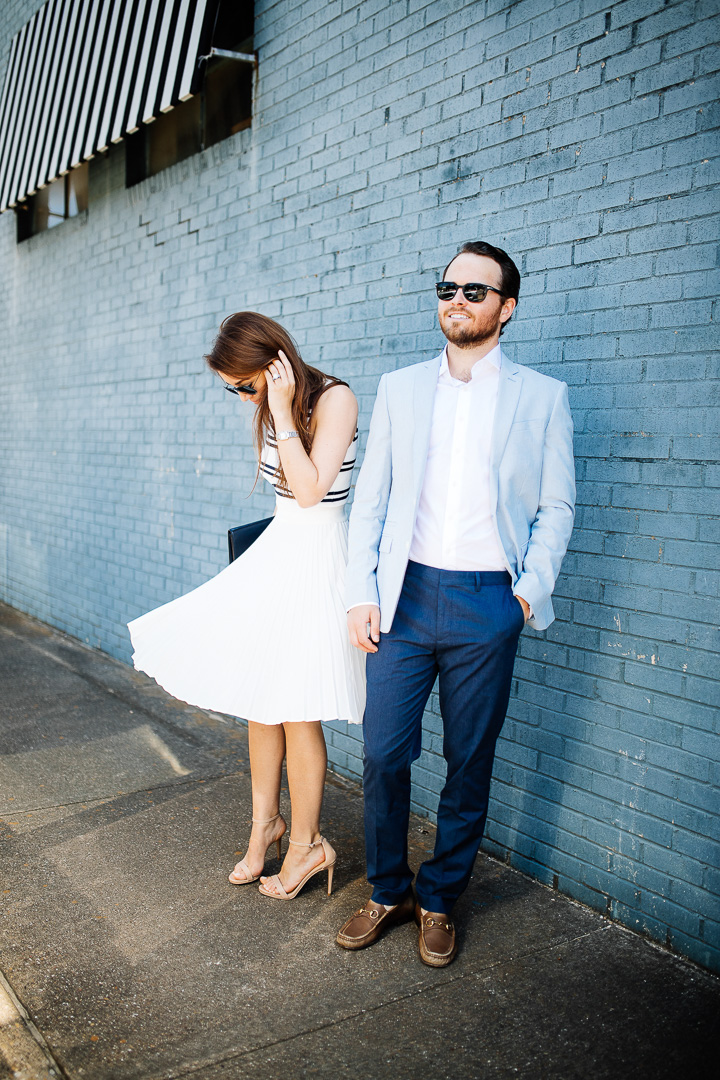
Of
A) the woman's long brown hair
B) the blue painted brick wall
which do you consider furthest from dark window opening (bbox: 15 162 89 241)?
the woman's long brown hair

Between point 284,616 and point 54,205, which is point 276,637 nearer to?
point 284,616

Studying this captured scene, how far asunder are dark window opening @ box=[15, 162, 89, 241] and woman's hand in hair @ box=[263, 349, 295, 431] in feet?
17.0

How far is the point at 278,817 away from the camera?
3.29 m

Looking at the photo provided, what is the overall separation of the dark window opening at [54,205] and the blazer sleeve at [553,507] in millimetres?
5865

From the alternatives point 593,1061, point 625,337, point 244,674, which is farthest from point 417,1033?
point 625,337

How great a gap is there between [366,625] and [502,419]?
76 centimetres

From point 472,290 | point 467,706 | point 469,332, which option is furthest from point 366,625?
point 472,290

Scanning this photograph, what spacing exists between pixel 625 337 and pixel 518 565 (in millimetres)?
889

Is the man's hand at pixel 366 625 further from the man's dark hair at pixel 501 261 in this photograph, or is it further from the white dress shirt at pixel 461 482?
the man's dark hair at pixel 501 261

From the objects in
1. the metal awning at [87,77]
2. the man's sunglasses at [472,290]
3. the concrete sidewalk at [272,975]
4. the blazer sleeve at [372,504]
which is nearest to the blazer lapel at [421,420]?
the blazer sleeve at [372,504]

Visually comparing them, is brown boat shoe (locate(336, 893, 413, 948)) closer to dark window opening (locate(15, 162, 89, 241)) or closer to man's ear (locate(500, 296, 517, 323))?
man's ear (locate(500, 296, 517, 323))

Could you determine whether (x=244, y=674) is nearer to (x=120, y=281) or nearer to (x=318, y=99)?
(x=318, y=99)

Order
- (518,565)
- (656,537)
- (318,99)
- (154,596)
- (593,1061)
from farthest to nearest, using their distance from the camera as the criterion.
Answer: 1. (154,596)
2. (318,99)
3. (656,537)
4. (518,565)
5. (593,1061)

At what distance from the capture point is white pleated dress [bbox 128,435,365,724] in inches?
116
